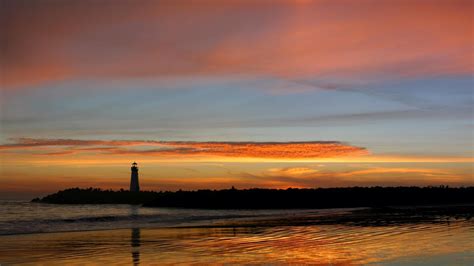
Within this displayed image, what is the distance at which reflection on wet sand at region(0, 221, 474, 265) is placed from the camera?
15031 mm

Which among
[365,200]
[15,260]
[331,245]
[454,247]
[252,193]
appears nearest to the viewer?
[15,260]

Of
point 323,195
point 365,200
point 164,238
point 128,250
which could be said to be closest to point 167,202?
point 323,195

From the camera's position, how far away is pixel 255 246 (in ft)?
59.4

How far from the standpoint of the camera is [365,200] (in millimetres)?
64875

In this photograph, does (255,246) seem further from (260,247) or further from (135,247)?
(135,247)

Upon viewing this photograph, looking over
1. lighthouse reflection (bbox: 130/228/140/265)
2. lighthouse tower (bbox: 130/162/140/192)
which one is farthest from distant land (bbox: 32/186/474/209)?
lighthouse reflection (bbox: 130/228/140/265)

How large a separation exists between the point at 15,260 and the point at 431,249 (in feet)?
40.9

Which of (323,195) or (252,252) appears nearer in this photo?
(252,252)

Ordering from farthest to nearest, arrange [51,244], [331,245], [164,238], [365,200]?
[365,200] → [164,238] → [51,244] → [331,245]

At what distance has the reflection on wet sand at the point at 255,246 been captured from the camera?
1503 cm

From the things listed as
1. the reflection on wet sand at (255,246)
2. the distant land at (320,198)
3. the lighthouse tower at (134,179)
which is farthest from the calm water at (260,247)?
the lighthouse tower at (134,179)

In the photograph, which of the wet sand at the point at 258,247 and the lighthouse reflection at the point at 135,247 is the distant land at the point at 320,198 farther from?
the lighthouse reflection at the point at 135,247

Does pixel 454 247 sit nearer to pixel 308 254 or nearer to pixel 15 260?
pixel 308 254

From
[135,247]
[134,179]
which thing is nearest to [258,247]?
[135,247]
